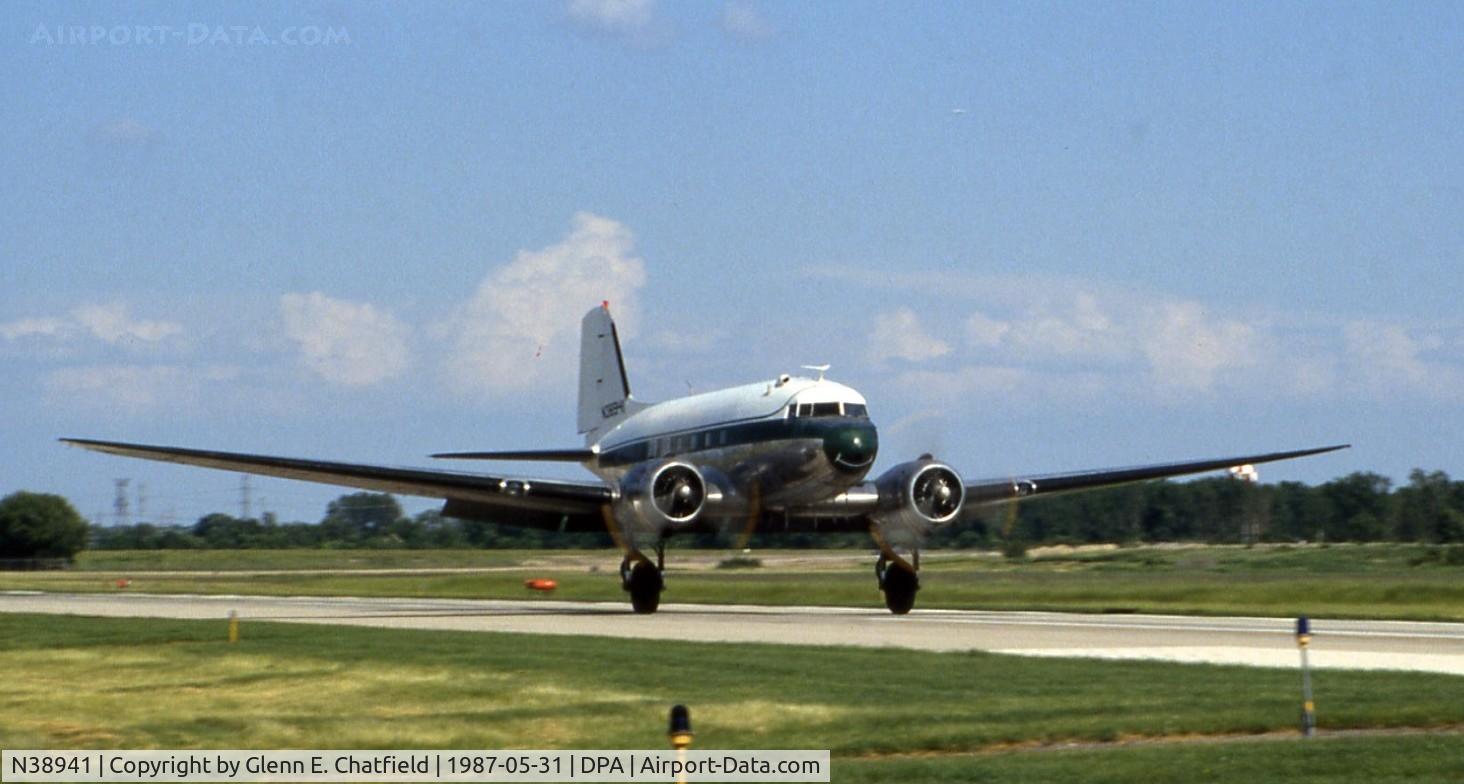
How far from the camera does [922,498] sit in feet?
124

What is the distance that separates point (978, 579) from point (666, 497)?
15956 mm

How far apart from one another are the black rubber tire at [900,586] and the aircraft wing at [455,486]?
634 cm

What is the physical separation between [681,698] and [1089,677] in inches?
204

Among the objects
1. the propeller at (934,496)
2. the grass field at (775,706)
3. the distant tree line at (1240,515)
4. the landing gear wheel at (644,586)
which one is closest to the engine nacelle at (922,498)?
the propeller at (934,496)

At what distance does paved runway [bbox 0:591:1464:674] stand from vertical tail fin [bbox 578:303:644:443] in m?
5.69

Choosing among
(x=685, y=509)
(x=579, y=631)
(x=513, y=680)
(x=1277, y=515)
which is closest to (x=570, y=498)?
(x=685, y=509)

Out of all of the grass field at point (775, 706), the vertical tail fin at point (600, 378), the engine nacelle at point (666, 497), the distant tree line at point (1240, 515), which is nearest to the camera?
the grass field at point (775, 706)

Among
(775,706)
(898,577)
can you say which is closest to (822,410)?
(898,577)

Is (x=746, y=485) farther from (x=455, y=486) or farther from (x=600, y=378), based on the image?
(x=600, y=378)

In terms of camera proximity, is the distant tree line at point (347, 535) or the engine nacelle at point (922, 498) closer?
the engine nacelle at point (922, 498)

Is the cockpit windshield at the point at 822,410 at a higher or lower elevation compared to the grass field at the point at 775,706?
higher

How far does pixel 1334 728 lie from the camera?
17.6 metres

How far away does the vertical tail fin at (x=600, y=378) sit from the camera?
163ft

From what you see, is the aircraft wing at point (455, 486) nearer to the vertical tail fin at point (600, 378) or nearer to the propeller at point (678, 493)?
the propeller at point (678, 493)
